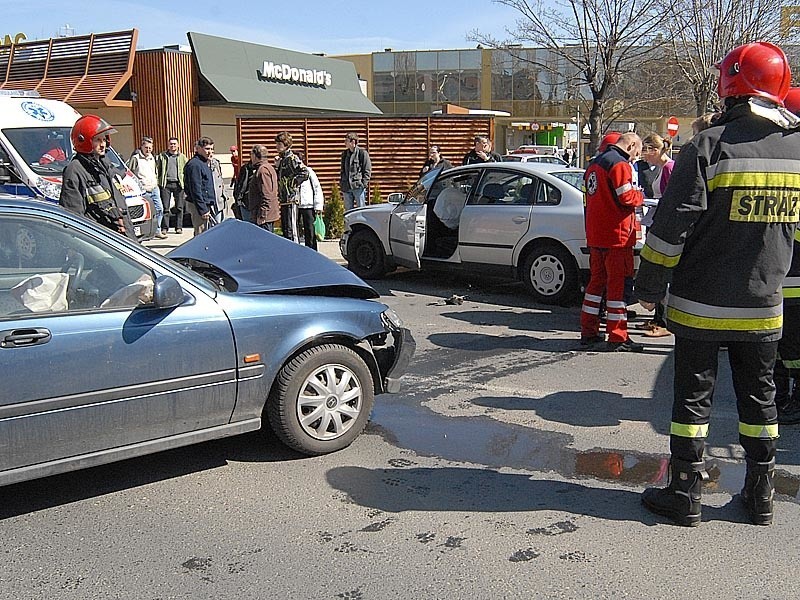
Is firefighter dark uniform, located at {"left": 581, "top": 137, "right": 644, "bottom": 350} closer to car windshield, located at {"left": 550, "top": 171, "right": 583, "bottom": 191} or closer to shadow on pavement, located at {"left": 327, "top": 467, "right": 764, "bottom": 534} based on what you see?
car windshield, located at {"left": 550, "top": 171, "right": 583, "bottom": 191}

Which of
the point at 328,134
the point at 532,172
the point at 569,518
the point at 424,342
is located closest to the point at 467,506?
the point at 569,518

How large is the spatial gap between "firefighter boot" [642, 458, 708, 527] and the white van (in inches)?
368

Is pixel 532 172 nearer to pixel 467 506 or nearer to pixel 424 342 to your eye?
pixel 424 342

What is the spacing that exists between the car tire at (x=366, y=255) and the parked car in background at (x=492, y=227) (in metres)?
0.01

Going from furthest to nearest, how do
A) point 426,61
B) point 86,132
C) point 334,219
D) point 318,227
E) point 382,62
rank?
1. point 382,62
2. point 426,61
3. point 334,219
4. point 318,227
5. point 86,132

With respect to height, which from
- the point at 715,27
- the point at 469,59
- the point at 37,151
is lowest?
the point at 37,151

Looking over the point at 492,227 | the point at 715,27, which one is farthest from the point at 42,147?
the point at 715,27

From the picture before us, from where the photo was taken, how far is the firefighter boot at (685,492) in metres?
3.93

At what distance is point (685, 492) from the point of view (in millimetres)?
3936

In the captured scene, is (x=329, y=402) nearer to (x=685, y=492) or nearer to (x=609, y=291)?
(x=685, y=492)

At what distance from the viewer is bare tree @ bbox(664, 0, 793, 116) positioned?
18250 millimetres

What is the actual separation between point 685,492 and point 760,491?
36 cm

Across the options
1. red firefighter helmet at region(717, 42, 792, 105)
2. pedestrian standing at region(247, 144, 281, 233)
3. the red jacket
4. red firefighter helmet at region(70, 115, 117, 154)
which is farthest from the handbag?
red firefighter helmet at region(717, 42, 792, 105)

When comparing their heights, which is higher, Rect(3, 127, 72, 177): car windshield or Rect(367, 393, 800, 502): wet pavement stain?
Rect(3, 127, 72, 177): car windshield
